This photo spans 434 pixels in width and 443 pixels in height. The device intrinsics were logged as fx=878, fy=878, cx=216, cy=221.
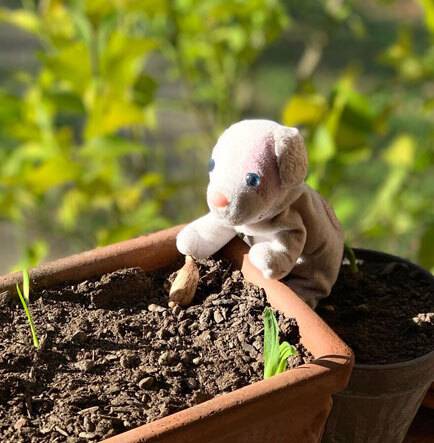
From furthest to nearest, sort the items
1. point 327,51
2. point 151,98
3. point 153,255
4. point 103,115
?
point 327,51, point 151,98, point 103,115, point 153,255

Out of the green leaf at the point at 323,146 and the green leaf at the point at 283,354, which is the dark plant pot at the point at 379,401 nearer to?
the green leaf at the point at 283,354

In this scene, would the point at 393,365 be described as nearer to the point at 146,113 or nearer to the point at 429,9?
the point at 429,9

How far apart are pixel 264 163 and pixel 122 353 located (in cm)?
22

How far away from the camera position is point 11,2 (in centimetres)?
357

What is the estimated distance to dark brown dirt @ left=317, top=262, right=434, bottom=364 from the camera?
87 cm

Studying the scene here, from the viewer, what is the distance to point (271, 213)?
2.78 feet

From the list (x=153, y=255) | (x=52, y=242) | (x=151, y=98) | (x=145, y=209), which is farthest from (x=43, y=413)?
(x=52, y=242)

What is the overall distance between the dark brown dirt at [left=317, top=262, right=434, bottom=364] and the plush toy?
0.05m

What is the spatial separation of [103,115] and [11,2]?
92.2 inches

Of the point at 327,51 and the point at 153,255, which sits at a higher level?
the point at 153,255

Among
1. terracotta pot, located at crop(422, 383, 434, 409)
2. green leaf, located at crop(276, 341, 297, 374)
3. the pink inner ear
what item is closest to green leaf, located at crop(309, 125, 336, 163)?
terracotta pot, located at crop(422, 383, 434, 409)

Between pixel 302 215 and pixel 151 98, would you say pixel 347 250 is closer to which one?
pixel 302 215

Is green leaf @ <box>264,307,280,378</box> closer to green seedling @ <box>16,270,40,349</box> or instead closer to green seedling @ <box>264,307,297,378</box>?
green seedling @ <box>264,307,297,378</box>

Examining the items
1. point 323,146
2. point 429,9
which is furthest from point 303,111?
point 429,9
